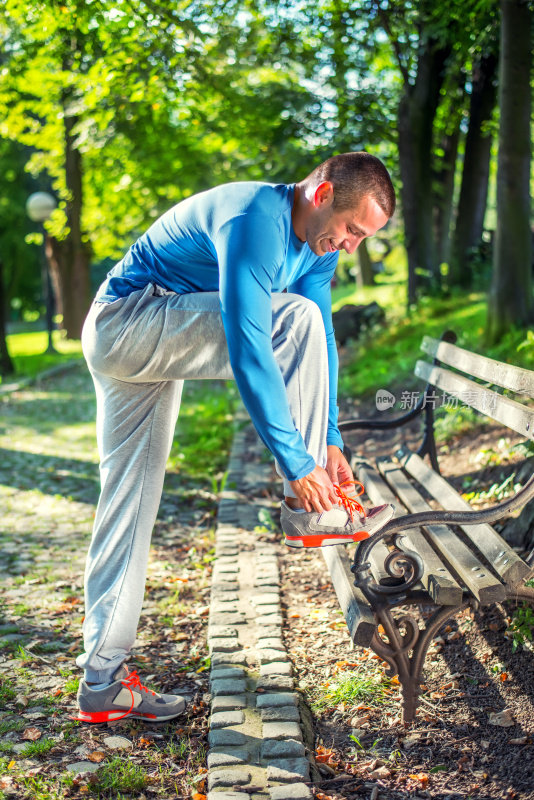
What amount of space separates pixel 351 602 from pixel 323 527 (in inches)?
15.9

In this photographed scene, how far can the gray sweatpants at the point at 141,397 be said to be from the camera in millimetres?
2729

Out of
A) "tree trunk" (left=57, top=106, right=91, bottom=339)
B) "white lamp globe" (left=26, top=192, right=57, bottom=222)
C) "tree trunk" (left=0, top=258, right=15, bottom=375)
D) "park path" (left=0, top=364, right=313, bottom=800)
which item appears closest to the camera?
"park path" (left=0, top=364, right=313, bottom=800)

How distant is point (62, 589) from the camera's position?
15.3ft

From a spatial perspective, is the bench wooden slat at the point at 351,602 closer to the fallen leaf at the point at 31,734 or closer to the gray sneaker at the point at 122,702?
the gray sneaker at the point at 122,702

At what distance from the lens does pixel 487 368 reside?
12.2 ft

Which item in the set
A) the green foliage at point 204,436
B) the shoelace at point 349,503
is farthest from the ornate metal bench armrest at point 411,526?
the green foliage at point 204,436

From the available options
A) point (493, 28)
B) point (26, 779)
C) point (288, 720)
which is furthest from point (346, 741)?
point (493, 28)

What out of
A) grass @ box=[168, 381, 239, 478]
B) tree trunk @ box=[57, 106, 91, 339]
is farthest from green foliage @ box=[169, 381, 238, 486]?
tree trunk @ box=[57, 106, 91, 339]

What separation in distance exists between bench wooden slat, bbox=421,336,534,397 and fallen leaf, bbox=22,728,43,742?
7.49 feet

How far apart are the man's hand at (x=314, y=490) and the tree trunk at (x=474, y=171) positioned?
42.6 feet

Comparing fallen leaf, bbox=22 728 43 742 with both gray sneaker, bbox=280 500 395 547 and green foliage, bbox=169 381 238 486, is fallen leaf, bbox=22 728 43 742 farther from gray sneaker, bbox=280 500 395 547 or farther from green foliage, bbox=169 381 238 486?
green foliage, bbox=169 381 238 486

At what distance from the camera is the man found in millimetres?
2463

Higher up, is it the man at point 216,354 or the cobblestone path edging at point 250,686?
the man at point 216,354

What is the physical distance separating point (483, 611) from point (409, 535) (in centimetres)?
62
